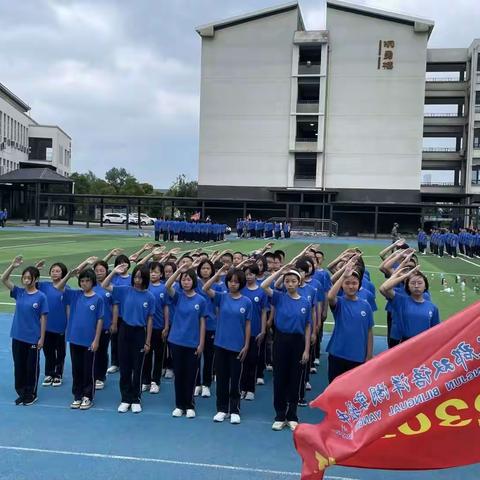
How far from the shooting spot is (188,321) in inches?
239

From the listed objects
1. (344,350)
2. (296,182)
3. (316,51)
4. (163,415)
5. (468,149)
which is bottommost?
(163,415)

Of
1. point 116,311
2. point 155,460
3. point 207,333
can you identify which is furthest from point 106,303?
point 155,460

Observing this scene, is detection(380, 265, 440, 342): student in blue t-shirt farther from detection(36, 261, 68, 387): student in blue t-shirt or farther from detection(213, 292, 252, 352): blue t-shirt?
detection(36, 261, 68, 387): student in blue t-shirt

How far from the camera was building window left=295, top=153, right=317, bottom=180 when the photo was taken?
51.3 meters

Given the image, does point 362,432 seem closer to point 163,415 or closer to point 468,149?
point 163,415

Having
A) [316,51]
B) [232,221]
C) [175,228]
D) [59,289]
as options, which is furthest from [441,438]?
[316,51]

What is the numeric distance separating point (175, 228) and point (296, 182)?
21124mm

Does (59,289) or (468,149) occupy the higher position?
(468,149)

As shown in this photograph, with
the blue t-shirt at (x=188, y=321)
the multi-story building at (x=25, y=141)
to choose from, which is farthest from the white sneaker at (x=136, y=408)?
the multi-story building at (x=25, y=141)

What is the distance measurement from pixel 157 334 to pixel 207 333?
653 mm

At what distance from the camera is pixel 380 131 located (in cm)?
5009

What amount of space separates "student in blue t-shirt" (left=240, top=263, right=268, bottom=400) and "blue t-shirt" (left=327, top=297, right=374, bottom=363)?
1.03 metres

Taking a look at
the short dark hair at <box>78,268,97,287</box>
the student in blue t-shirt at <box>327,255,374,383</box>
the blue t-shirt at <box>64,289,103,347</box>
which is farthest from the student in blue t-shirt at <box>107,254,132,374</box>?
the student in blue t-shirt at <box>327,255,374,383</box>

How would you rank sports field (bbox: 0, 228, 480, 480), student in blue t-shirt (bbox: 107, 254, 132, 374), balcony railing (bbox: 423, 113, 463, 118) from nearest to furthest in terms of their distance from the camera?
1. sports field (bbox: 0, 228, 480, 480)
2. student in blue t-shirt (bbox: 107, 254, 132, 374)
3. balcony railing (bbox: 423, 113, 463, 118)
